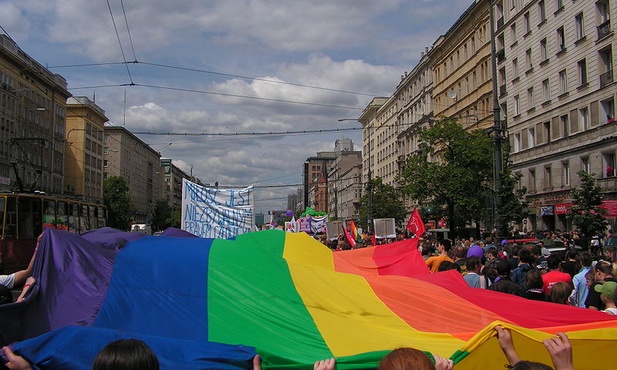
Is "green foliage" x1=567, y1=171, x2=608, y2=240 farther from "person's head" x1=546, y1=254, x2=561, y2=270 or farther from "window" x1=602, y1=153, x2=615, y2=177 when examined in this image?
"person's head" x1=546, y1=254, x2=561, y2=270

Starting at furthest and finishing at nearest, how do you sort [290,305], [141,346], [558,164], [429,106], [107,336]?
[429,106] → [558,164] → [290,305] → [107,336] → [141,346]

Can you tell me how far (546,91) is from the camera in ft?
133

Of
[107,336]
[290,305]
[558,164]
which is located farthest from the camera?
[558,164]

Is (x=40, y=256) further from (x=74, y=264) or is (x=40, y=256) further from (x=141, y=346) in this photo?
(x=141, y=346)

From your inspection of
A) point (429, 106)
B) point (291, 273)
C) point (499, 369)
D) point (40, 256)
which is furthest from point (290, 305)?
point (429, 106)

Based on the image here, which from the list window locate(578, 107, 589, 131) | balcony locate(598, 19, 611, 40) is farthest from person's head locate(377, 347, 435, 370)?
window locate(578, 107, 589, 131)

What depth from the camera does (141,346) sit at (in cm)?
276

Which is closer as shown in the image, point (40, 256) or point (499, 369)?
point (499, 369)

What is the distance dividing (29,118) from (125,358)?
73.0 m

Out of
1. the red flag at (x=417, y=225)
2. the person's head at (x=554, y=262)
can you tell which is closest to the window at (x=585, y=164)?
the red flag at (x=417, y=225)

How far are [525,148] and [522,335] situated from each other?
139 ft

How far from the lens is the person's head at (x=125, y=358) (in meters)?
2.65

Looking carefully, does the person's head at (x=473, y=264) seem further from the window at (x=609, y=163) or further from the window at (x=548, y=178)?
the window at (x=548, y=178)

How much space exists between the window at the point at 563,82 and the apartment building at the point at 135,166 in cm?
7915
